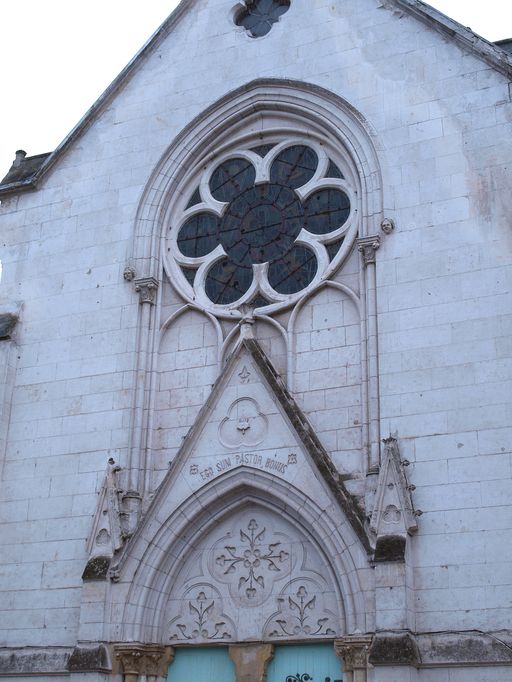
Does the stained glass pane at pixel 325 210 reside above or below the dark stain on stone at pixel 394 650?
above

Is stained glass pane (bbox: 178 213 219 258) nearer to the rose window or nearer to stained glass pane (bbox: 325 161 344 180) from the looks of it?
the rose window

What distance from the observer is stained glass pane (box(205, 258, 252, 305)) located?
605 inches

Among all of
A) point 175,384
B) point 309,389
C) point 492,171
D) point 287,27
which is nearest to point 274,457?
point 309,389

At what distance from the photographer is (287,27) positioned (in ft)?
53.7

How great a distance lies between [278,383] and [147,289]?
2.93m

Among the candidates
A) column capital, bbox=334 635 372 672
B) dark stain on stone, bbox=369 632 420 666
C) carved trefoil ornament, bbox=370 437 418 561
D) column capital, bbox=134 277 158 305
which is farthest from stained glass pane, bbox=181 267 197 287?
dark stain on stone, bbox=369 632 420 666

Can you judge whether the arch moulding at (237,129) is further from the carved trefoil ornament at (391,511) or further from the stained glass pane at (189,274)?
the carved trefoil ornament at (391,511)

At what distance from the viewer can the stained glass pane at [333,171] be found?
15398mm

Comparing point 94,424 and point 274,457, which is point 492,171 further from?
point 94,424

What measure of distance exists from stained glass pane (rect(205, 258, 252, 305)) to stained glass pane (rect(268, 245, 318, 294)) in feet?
1.35

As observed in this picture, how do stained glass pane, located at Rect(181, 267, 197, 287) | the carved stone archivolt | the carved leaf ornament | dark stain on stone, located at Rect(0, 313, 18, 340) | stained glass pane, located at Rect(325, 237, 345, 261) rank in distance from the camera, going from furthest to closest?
dark stain on stone, located at Rect(0, 313, 18, 340) < stained glass pane, located at Rect(181, 267, 197, 287) < stained glass pane, located at Rect(325, 237, 345, 261) < the carved leaf ornament < the carved stone archivolt

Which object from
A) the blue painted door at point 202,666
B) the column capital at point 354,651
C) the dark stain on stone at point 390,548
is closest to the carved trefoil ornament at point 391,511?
the dark stain on stone at point 390,548

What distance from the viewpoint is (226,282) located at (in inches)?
611

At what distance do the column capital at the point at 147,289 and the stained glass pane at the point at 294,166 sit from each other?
96.4 inches
